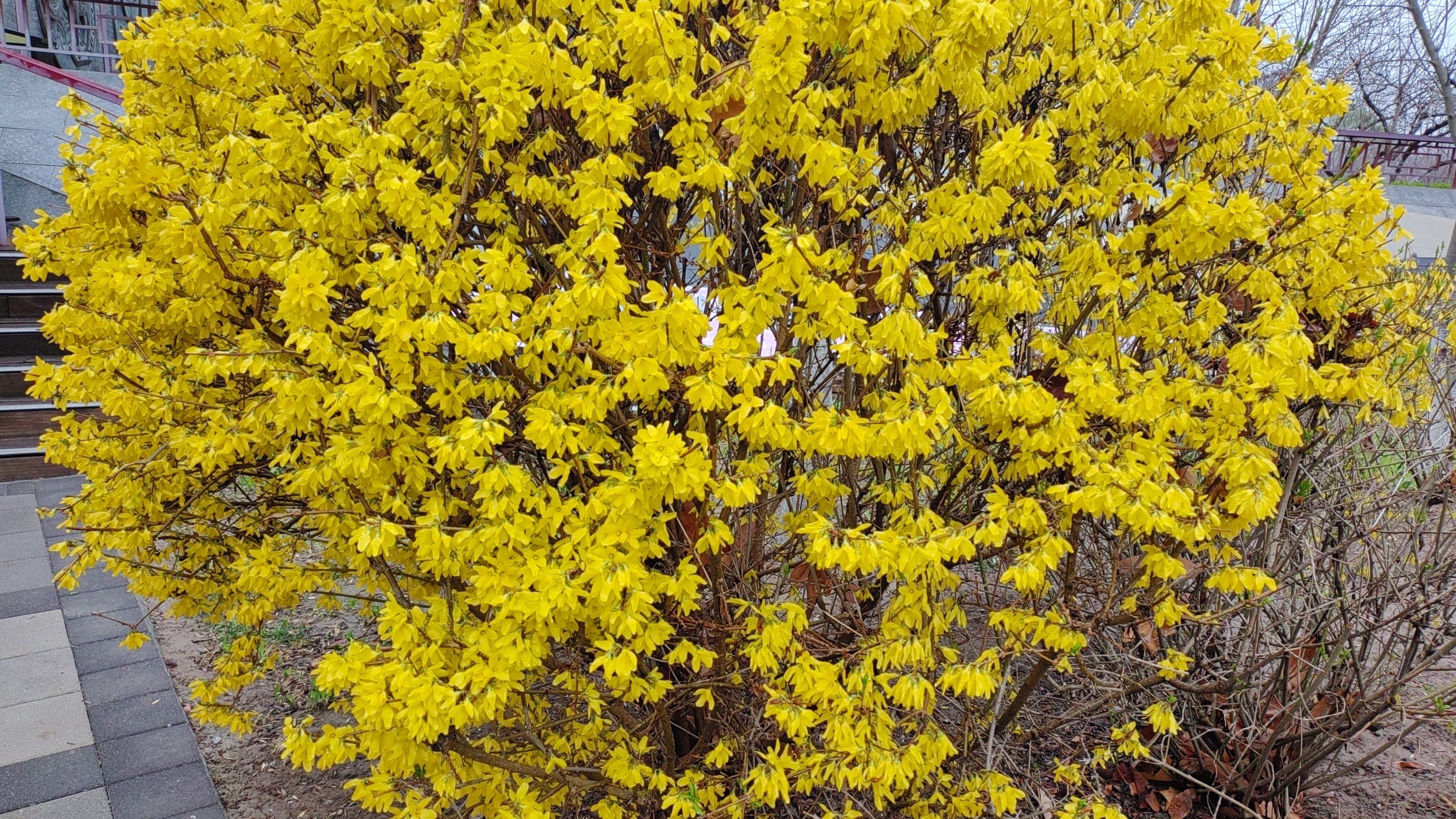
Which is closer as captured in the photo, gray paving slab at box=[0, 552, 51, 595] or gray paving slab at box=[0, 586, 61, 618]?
gray paving slab at box=[0, 586, 61, 618]

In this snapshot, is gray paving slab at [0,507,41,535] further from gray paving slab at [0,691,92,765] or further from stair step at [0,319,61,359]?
gray paving slab at [0,691,92,765]

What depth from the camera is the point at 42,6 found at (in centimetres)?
957

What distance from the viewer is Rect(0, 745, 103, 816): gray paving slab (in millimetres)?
3254

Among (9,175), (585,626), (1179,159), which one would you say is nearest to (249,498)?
(585,626)

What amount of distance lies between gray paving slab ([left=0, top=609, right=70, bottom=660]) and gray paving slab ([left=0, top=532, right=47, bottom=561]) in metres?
0.84

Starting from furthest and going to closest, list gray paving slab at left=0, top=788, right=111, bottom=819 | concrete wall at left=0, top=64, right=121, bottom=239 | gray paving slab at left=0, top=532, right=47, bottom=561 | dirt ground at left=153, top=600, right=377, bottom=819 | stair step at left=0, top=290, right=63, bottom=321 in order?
concrete wall at left=0, top=64, right=121, bottom=239, stair step at left=0, top=290, right=63, bottom=321, gray paving slab at left=0, top=532, right=47, bottom=561, dirt ground at left=153, top=600, right=377, bottom=819, gray paving slab at left=0, top=788, right=111, bottom=819

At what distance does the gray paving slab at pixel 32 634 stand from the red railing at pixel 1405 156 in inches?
408

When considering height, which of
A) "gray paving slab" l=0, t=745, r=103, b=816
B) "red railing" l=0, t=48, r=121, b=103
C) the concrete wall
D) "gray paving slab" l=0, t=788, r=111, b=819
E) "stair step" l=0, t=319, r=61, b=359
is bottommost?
"gray paving slab" l=0, t=745, r=103, b=816

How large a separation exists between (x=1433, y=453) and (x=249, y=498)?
4.30 m

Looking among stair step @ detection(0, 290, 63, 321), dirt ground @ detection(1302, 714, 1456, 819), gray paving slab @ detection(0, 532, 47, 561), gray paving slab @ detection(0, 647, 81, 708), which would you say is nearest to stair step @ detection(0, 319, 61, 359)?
stair step @ detection(0, 290, 63, 321)

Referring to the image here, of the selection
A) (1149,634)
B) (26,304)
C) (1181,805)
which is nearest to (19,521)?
(26,304)

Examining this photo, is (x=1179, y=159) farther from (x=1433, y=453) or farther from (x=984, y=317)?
(x=1433, y=453)

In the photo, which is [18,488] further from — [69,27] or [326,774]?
[69,27]

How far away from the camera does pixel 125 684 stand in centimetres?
402
